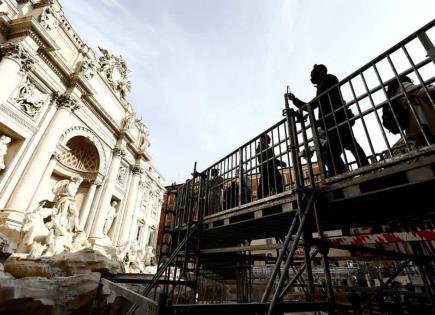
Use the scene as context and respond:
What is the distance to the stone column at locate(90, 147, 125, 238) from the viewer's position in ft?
50.2

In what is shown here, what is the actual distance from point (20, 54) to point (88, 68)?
4.69 m

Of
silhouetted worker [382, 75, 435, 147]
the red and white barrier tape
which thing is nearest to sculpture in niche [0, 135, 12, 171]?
the red and white barrier tape

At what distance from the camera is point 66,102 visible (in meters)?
13.5

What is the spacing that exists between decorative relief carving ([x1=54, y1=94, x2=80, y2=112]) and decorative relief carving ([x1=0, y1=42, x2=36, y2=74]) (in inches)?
84.8

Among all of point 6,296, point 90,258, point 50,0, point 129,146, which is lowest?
point 6,296

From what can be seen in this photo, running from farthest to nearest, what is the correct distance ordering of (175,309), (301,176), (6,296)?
(6,296) → (301,176) → (175,309)

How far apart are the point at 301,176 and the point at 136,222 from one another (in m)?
21.7

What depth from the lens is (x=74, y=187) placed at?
14.2 m

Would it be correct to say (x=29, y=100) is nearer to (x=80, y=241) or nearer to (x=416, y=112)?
(x=80, y=241)

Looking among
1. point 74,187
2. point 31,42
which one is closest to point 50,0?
point 31,42

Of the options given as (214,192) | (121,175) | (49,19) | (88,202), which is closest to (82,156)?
(88,202)

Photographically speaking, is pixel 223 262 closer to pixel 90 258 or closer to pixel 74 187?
pixel 90 258

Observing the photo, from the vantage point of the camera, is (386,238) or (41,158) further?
(41,158)

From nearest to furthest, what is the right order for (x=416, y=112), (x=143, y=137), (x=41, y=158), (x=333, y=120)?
(x=416, y=112), (x=333, y=120), (x=41, y=158), (x=143, y=137)
